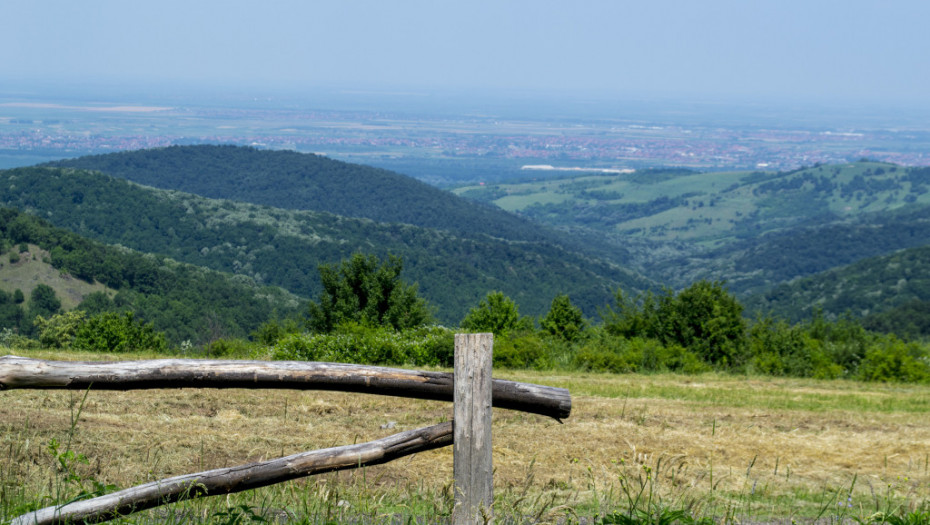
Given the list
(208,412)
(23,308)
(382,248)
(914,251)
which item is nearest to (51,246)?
(23,308)

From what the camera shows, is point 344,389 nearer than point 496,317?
Yes

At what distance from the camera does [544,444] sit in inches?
331

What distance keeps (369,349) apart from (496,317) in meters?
10.3

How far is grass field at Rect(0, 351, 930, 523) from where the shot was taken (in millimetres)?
5570

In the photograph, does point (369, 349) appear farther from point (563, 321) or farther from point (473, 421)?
point (473, 421)

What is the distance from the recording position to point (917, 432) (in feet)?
35.8

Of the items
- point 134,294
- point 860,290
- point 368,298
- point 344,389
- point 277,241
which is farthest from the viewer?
point 277,241

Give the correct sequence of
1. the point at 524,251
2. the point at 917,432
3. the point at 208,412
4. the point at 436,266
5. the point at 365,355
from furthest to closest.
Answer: the point at 524,251 < the point at 436,266 < the point at 365,355 < the point at 917,432 < the point at 208,412

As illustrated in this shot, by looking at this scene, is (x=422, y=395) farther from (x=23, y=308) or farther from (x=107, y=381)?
(x=23, y=308)

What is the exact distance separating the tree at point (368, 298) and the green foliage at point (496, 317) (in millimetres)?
1956

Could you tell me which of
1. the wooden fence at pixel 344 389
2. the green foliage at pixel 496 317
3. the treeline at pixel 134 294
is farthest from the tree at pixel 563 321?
the treeline at pixel 134 294

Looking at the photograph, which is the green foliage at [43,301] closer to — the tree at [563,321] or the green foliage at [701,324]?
the tree at [563,321]

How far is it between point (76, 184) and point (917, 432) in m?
134

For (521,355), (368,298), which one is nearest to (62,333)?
(368,298)
